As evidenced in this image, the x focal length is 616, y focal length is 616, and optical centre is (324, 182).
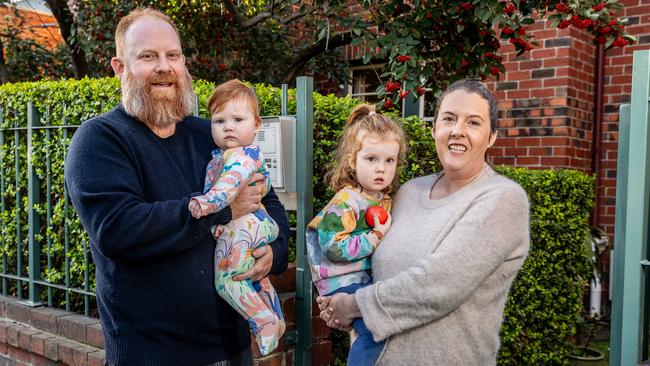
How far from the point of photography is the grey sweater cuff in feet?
6.67

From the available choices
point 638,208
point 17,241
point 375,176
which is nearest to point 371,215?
point 375,176

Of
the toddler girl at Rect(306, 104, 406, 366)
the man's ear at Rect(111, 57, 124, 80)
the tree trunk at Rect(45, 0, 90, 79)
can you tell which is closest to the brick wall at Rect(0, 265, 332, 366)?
the toddler girl at Rect(306, 104, 406, 366)

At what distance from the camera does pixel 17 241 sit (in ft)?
14.5

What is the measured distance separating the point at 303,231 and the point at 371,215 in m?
0.93

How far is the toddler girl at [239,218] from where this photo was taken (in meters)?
2.16

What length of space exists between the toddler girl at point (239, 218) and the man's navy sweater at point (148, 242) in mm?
55

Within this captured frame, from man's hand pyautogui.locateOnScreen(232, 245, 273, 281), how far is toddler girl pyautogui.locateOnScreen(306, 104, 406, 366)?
187mm

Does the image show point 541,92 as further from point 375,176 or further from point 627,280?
point 375,176

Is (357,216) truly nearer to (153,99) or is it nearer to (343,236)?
(343,236)

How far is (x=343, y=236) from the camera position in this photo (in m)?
2.27

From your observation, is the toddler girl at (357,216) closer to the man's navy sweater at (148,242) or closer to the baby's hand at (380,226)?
the baby's hand at (380,226)

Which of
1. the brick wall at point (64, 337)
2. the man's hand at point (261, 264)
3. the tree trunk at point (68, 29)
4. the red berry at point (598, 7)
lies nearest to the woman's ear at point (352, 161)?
the man's hand at point (261, 264)

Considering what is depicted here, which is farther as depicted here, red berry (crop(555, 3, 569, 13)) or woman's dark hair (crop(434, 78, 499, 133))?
red berry (crop(555, 3, 569, 13))

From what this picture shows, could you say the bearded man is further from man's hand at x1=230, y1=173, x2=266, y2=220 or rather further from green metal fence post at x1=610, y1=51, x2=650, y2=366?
green metal fence post at x1=610, y1=51, x2=650, y2=366
